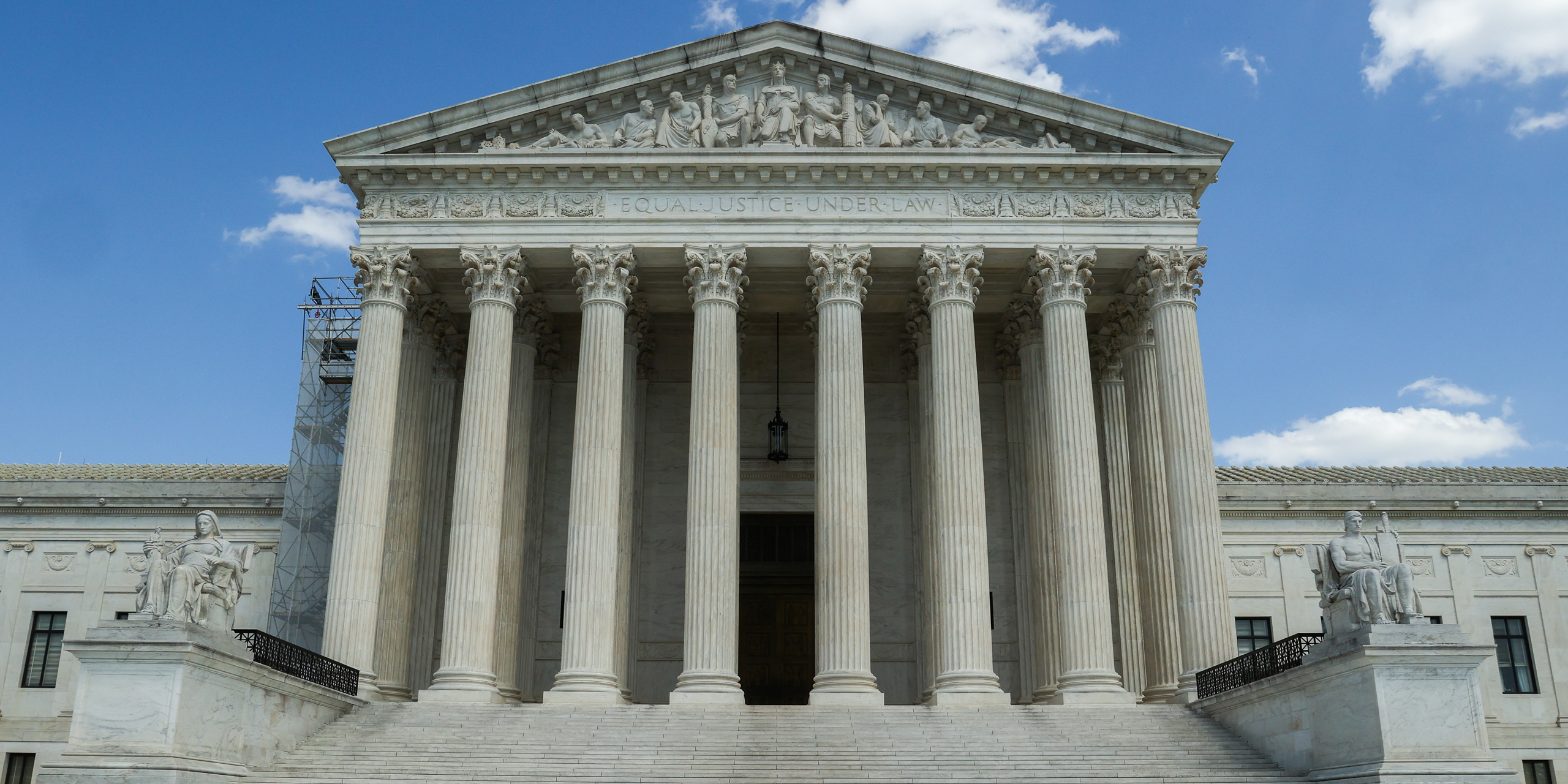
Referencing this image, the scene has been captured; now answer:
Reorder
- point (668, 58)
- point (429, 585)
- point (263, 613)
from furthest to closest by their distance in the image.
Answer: point (263, 613), point (429, 585), point (668, 58)

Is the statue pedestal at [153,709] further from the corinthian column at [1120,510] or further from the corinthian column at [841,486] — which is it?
the corinthian column at [1120,510]

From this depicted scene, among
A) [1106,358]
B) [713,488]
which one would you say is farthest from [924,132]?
[713,488]

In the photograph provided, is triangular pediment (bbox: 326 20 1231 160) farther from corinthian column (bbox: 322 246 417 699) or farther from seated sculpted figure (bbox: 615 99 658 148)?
corinthian column (bbox: 322 246 417 699)

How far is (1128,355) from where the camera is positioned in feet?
108

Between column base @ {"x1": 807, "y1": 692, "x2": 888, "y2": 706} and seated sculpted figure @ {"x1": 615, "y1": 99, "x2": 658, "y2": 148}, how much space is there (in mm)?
13402

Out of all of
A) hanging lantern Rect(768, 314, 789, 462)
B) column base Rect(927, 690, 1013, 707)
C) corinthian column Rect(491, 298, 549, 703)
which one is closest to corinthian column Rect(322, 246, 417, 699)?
corinthian column Rect(491, 298, 549, 703)

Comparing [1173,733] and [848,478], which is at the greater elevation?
[848,478]

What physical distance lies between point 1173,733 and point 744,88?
1783cm

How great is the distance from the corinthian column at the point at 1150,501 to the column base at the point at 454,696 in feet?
49.8

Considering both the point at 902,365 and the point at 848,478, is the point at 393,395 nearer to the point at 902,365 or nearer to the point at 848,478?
the point at 848,478

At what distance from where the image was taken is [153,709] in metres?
19.5

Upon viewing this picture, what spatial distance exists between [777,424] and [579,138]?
360 inches

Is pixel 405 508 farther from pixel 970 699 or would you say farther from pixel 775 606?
pixel 970 699

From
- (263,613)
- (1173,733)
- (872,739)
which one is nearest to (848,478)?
(872,739)
